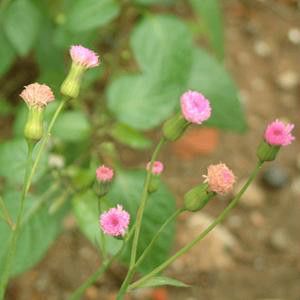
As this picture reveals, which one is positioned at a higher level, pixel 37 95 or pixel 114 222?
pixel 37 95

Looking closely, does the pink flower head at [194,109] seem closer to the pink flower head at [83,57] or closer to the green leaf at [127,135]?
the pink flower head at [83,57]

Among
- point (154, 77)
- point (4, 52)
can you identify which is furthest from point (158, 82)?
point (4, 52)

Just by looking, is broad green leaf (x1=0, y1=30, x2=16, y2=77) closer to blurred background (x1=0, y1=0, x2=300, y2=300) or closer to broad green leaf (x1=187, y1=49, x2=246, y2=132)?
blurred background (x1=0, y1=0, x2=300, y2=300)

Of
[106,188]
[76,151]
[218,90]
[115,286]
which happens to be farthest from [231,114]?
[106,188]

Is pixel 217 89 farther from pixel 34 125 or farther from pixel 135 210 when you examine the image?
pixel 34 125

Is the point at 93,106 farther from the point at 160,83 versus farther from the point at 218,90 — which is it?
the point at 160,83

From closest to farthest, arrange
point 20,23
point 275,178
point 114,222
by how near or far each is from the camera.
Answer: point 114,222 → point 20,23 → point 275,178
